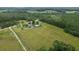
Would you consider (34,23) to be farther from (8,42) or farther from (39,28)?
(8,42)

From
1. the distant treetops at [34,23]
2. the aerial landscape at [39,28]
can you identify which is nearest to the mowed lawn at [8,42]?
the aerial landscape at [39,28]

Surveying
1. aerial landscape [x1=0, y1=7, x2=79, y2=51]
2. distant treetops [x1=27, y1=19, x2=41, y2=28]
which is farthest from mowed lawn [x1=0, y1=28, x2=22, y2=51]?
distant treetops [x1=27, y1=19, x2=41, y2=28]

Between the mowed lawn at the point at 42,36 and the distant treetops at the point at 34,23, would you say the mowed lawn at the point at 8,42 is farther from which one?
the distant treetops at the point at 34,23

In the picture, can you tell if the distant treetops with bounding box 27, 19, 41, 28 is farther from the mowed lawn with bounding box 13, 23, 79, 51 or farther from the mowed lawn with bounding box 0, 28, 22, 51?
the mowed lawn with bounding box 0, 28, 22, 51
